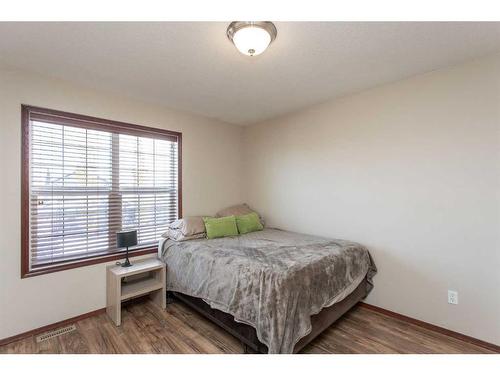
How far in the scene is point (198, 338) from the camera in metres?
2.02

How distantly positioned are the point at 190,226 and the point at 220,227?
0.38m

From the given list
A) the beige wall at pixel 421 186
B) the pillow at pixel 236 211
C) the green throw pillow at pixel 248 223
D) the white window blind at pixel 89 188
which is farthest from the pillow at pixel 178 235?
the beige wall at pixel 421 186

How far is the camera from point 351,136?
2699 mm

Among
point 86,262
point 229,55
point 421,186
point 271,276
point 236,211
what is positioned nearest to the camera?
point 271,276

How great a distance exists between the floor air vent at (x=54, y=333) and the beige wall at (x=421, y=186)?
271 cm

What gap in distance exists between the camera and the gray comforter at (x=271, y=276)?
1.60 m

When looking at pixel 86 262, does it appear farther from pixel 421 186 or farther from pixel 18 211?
pixel 421 186

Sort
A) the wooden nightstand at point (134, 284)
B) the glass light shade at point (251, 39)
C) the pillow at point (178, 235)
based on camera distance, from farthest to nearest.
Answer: the pillow at point (178, 235)
the wooden nightstand at point (134, 284)
the glass light shade at point (251, 39)

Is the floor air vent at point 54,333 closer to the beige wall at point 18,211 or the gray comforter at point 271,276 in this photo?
the beige wall at point 18,211

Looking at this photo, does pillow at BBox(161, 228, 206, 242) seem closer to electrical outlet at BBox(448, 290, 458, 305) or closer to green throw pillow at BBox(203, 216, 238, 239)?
green throw pillow at BBox(203, 216, 238, 239)

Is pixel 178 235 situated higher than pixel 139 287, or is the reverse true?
pixel 178 235

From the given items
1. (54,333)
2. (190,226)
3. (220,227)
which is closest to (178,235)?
(190,226)

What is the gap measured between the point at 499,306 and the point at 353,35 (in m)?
2.39
